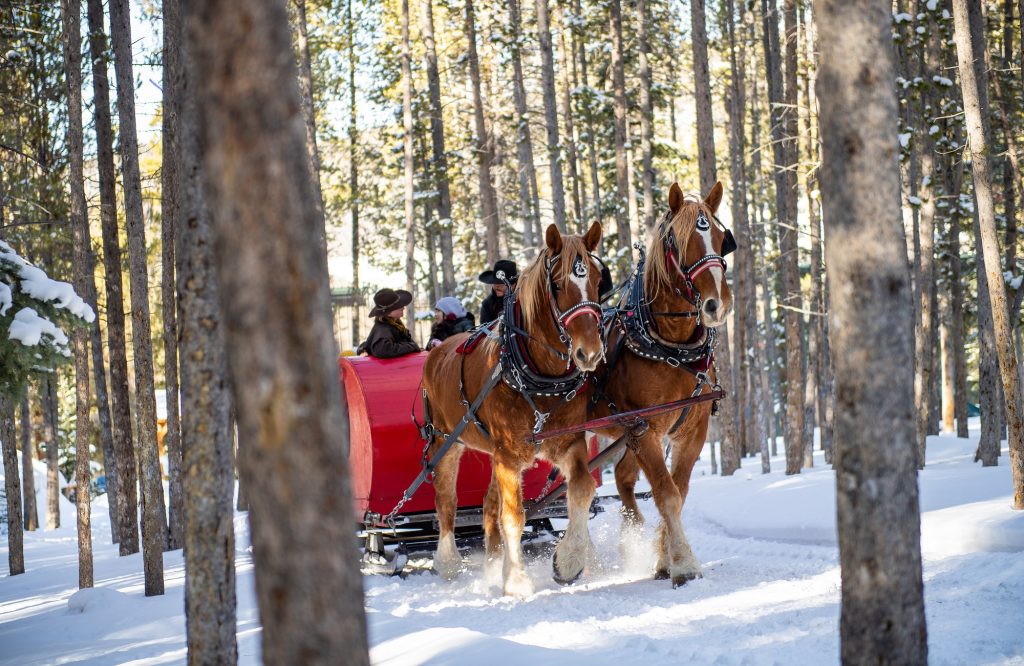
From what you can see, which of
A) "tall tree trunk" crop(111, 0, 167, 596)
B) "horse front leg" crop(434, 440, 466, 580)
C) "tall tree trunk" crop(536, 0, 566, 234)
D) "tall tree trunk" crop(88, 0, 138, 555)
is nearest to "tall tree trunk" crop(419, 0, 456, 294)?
"tall tree trunk" crop(536, 0, 566, 234)

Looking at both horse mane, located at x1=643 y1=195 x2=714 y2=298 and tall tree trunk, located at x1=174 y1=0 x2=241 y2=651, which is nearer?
tall tree trunk, located at x1=174 y1=0 x2=241 y2=651

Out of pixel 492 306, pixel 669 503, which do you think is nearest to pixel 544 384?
pixel 669 503

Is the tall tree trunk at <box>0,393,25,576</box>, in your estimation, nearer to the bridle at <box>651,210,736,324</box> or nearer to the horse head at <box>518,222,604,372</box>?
the horse head at <box>518,222,604,372</box>

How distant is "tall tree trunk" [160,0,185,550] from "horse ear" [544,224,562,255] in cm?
249

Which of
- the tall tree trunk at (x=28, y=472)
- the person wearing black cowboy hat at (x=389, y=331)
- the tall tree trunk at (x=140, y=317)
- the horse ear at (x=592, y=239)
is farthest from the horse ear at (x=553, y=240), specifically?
the tall tree trunk at (x=28, y=472)

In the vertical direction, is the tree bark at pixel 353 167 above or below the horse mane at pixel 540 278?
above

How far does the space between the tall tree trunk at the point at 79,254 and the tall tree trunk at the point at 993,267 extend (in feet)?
27.2

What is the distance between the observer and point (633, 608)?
658cm

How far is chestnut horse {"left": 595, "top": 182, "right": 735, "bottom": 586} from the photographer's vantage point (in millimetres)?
7082

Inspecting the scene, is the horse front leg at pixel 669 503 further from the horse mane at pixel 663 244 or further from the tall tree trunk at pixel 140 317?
the tall tree trunk at pixel 140 317

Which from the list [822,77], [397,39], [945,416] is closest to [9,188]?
[397,39]

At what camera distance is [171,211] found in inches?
295

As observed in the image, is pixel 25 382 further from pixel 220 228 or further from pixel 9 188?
pixel 9 188

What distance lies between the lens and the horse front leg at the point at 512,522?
7.32 metres
